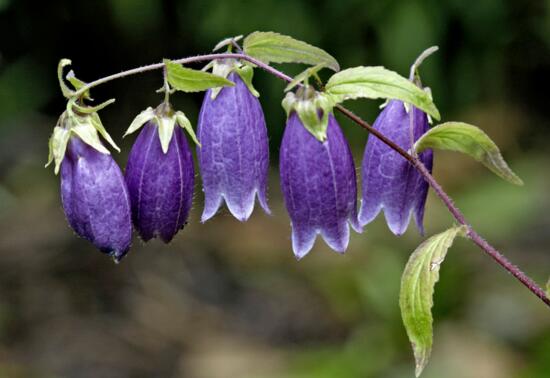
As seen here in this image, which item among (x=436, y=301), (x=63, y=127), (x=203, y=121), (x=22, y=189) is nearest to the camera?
(x=63, y=127)

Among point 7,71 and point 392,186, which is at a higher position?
point 392,186

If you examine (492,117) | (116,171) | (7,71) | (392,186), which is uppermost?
(116,171)

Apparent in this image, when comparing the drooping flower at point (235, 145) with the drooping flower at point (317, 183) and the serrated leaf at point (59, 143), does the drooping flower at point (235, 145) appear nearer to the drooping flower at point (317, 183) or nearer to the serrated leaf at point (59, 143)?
the drooping flower at point (317, 183)

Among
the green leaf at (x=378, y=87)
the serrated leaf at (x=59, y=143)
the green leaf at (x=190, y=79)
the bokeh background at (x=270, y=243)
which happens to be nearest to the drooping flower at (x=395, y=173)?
the green leaf at (x=378, y=87)

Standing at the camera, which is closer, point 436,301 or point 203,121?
point 203,121

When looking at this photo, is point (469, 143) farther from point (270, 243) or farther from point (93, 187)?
point (270, 243)

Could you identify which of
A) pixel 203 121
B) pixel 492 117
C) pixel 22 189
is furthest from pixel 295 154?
pixel 492 117

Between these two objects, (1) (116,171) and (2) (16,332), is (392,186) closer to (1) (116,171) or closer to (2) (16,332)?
(1) (116,171)

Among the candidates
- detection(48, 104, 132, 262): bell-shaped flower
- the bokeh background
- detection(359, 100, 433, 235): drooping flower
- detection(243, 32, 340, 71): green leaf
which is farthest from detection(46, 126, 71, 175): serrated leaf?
the bokeh background
